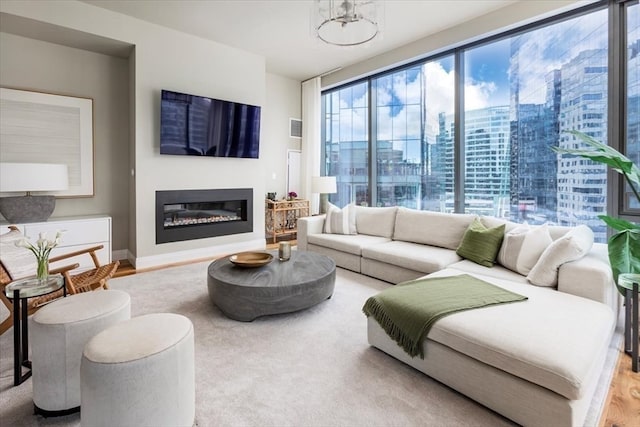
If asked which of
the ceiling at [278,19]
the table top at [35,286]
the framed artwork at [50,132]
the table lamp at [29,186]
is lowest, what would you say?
the table top at [35,286]

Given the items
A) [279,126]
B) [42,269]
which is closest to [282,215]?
[279,126]

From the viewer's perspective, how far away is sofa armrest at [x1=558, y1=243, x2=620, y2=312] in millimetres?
2193

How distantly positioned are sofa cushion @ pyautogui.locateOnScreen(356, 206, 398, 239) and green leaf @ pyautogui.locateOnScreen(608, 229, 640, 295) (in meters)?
2.40

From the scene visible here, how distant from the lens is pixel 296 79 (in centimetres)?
652

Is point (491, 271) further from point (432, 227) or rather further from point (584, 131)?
point (584, 131)

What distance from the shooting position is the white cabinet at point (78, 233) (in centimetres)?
368

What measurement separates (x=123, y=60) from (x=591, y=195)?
6095 millimetres

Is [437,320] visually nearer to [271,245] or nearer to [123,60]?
[271,245]

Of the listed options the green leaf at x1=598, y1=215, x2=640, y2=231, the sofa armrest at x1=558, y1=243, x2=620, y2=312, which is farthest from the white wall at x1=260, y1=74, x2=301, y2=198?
the green leaf at x1=598, y1=215, x2=640, y2=231

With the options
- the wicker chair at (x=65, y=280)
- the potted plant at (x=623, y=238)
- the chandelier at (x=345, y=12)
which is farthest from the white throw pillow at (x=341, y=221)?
the potted plant at (x=623, y=238)

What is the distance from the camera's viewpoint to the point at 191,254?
4820 mm

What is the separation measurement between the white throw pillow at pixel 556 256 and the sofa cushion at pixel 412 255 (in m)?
0.80

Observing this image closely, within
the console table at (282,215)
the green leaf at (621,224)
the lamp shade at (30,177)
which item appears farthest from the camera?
the console table at (282,215)

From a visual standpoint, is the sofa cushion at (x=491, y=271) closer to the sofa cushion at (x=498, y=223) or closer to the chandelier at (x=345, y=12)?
the sofa cushion at (x=498, y=223)
